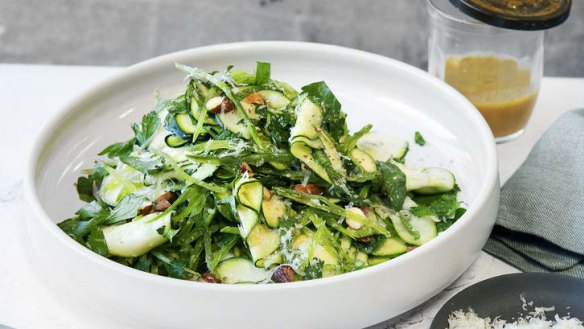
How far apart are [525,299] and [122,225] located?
0.71 meters

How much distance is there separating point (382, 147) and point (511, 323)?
53cm

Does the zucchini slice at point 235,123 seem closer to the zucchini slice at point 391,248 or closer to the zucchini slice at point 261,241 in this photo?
the zucchini slice at point 261,241

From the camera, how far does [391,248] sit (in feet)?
4.84

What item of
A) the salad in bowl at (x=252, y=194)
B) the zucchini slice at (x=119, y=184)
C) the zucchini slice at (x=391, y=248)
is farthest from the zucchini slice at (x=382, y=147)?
the zucchini slice at (x=119, y=184)

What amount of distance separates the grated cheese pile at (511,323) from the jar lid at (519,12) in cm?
71

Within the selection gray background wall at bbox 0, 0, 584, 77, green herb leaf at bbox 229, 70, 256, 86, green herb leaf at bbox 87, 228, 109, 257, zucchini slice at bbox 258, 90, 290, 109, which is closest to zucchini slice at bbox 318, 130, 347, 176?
zucchini slice at bbox 258, 90, 290, 109

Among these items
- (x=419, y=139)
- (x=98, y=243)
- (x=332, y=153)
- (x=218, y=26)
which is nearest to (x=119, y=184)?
(x=98, y=243)

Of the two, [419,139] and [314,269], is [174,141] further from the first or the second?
[419,139]

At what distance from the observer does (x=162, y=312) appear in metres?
1.30

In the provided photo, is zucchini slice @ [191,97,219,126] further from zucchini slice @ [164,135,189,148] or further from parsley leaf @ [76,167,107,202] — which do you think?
parsley leaf @ [76,167,107,202]

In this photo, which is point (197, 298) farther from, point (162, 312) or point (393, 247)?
point (393, 247)

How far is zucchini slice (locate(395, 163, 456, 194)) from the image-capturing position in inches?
64.6

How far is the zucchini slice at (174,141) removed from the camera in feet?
5.16

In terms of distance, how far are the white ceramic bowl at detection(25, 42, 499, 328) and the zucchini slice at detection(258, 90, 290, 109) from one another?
35cm
